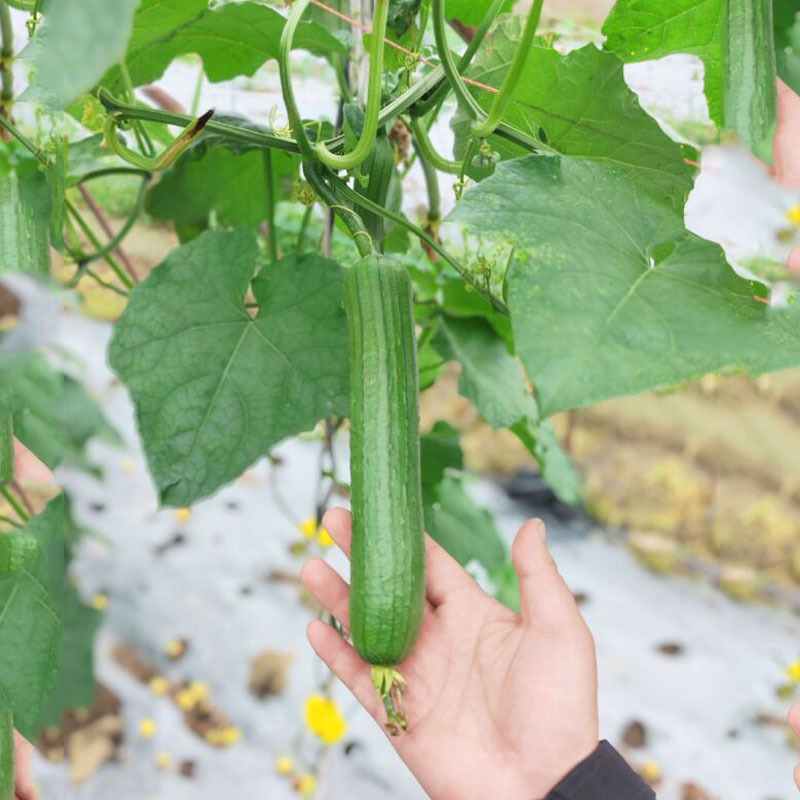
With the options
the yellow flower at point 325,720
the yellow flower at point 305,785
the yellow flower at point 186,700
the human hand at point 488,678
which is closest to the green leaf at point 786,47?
the human hand at point 488,678

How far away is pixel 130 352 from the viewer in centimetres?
76

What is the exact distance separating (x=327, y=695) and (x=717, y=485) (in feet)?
4.00

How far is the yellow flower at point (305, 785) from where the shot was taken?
66.0 inches

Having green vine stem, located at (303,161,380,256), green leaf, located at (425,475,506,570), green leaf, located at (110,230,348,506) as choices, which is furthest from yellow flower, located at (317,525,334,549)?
green vine stem, located at (303,161,380,256)

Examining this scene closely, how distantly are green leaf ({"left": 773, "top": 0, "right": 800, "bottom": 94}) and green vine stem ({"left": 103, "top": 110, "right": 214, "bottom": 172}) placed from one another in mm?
363

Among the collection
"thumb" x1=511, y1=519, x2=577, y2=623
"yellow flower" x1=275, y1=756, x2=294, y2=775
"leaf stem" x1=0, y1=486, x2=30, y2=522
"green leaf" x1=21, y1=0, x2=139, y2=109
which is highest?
"green leaf" x1=21, y1=0, x2=139, y2=109

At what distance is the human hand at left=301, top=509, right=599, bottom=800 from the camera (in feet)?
2.55

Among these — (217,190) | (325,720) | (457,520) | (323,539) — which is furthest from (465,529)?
(217,190)

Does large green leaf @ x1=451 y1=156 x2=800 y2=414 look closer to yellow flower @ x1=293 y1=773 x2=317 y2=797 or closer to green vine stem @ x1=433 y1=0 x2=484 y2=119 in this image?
green vine stem @ x1=433 y1=0 x2=484 y2=119

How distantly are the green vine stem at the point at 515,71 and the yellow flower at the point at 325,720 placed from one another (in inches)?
40.8

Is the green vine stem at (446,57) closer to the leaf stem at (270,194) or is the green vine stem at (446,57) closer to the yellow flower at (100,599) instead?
the leaf stem at (270,194)

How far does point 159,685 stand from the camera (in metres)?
1.88

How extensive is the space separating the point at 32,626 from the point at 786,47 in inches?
24.4

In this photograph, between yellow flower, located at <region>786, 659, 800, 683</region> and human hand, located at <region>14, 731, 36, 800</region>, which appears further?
yellow flower, located at <region>786, 659, 800, 683</region>
